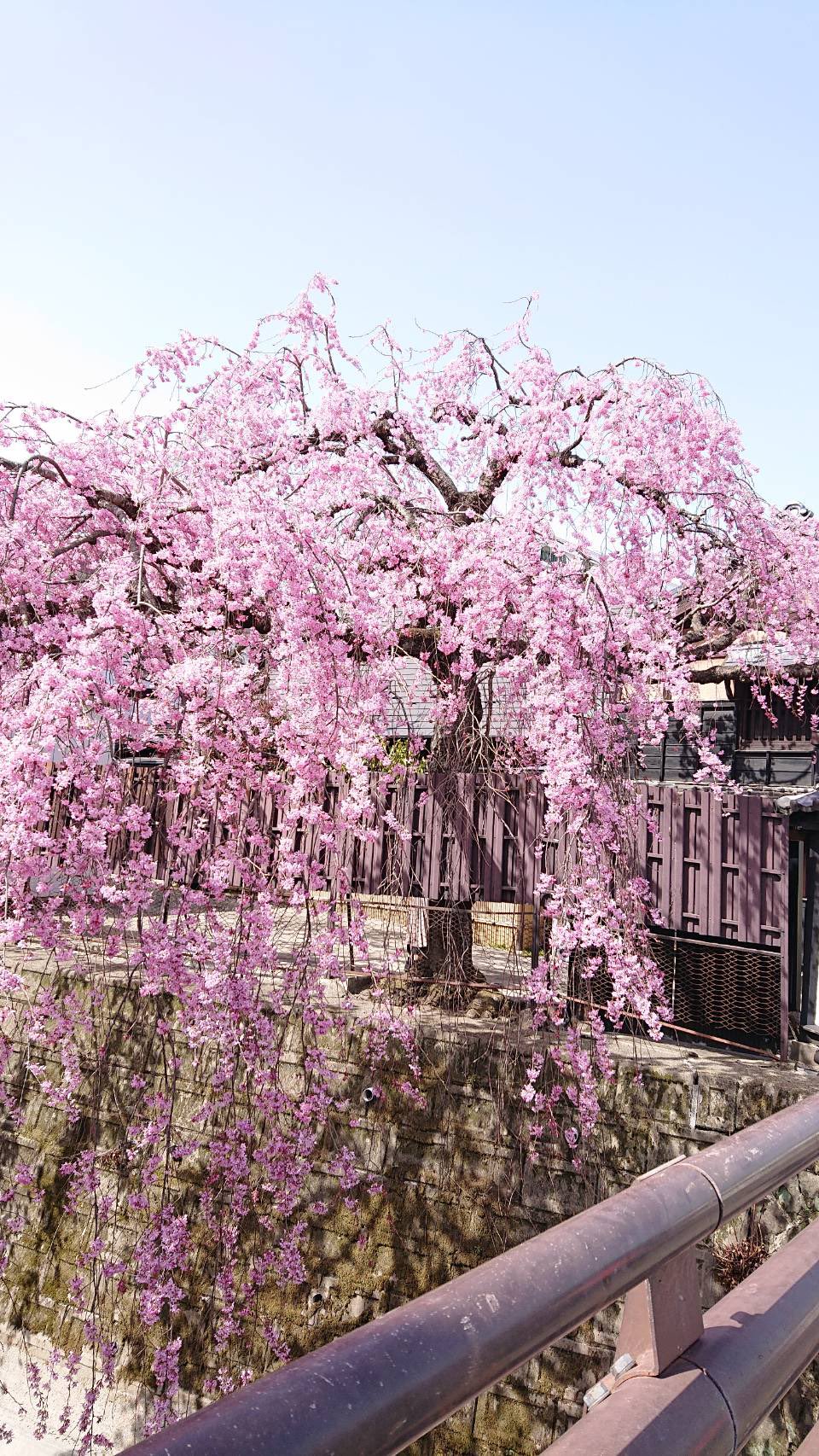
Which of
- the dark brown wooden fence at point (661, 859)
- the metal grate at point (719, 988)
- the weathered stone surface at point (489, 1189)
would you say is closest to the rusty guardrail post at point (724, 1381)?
the weathered stone surface at point (489, 1189)

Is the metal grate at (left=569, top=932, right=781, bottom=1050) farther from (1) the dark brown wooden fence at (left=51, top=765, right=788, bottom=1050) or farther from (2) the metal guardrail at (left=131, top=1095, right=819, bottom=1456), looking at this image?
(2) the metal guardrail at (left=131, top=1095, right=819, bottom=1456)

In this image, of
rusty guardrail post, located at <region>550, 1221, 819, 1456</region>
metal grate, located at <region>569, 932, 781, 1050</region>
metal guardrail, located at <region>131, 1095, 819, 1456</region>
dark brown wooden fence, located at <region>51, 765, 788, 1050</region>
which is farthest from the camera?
metal grate, located at <region>569, 932, 781, 1050</region>

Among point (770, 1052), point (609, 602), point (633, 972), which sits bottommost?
point (770, 1052)

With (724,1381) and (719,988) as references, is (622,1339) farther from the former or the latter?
(719,988)

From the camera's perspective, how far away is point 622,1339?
0.98 m

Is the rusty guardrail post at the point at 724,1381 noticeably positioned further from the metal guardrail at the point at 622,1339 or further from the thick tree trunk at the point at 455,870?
the thick tree trunk at the point at 455,870

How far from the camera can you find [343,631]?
5.79 meters

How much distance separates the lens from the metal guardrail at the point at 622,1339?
57 cm

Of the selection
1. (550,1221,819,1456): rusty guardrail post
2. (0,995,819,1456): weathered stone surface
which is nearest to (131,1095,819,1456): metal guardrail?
(550,1221,819,1456): rusty guardrail post

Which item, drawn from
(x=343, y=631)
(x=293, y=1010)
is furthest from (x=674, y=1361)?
(x=293, y=1010)

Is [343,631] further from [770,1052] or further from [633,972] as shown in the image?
[770,1052]

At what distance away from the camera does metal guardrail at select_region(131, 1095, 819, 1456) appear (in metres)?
0.57

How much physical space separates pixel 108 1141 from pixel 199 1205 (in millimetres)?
1047

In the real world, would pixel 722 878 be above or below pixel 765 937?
above
